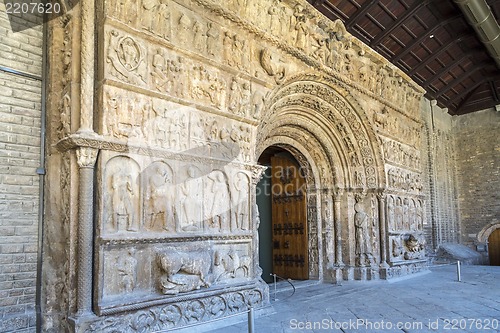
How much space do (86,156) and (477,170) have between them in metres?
17.1

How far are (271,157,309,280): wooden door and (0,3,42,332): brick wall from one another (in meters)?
6.85

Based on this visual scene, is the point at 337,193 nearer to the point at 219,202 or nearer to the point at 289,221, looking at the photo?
the point at 289,221

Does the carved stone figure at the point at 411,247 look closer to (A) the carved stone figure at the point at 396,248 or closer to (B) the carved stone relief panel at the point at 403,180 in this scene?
(A) the carved stone figure at the point at 396,248

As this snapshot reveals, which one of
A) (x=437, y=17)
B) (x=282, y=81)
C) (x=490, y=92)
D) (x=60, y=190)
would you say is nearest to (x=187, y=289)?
(x=60, y=190)

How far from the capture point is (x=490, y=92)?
16594mm

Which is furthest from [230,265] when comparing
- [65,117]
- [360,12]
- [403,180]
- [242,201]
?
[403,180]

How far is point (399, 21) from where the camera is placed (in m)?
10.3

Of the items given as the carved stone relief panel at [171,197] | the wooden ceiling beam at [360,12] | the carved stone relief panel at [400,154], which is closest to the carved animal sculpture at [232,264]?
the carved stone relief panel at [171,197]

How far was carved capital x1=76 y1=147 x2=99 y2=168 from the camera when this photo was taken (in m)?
5.00

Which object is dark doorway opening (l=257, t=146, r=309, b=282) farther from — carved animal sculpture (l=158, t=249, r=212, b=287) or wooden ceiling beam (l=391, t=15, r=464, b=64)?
carved animal sculpture (l=158, t=249, r=212, b=287)

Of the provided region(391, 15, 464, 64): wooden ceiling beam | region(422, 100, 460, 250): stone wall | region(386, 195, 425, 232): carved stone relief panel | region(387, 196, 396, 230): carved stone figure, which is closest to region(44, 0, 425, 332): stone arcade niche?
region(391, 15, 464, 64): wooden ceiling beam

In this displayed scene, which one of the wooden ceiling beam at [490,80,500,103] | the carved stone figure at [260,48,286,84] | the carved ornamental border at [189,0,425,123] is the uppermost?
the wooden ceiling beam at [490,80,500,103]

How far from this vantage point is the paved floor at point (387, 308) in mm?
5754

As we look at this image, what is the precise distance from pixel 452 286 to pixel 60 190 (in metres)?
Result: 8.56
